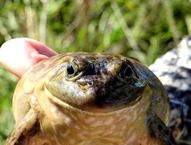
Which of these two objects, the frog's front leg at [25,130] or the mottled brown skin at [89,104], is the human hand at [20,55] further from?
the frog's front leg at [25,130]

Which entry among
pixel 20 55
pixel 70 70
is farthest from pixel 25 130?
pixel 20 55

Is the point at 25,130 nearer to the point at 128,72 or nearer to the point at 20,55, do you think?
the point at 128,72

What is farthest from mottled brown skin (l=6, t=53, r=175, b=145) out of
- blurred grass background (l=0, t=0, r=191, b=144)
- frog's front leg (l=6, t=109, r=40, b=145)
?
blurred grass background (l=0, t=0, r=191, b=144)

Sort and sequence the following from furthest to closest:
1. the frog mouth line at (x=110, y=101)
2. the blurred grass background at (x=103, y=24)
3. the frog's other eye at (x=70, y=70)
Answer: the blurred grass background at (x=103, y=24), the frog's other eye at (x=70, y=70), the frog mouth line at (x=110, y=101)

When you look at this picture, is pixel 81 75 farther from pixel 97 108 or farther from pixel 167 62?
pixel 167 62

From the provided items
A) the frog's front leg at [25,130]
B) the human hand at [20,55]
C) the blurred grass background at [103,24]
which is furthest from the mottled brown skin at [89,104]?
the blurred grass background at [103,24]

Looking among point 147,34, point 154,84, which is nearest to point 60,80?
point 154,84
